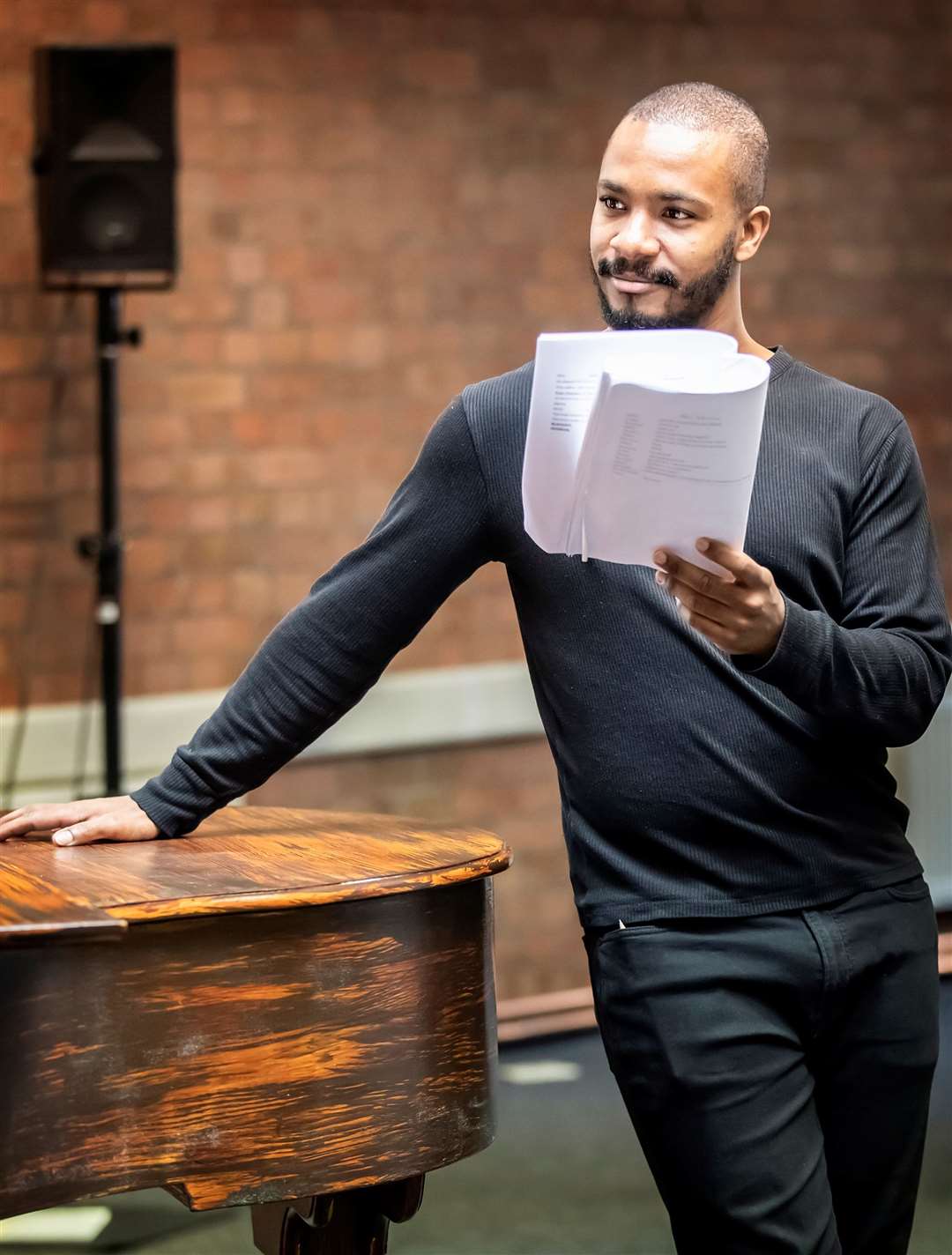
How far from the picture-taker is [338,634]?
2.03 m

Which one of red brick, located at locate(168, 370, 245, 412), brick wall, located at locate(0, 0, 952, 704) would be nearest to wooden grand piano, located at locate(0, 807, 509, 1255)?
brick wall, located at locate(0, 0, 952, 704)

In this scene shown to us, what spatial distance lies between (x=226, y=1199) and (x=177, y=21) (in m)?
3.04

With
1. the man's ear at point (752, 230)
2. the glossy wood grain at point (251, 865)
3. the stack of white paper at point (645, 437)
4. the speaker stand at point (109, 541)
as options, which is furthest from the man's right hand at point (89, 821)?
the speaker stand at point (109, 541)

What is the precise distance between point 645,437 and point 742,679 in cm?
41

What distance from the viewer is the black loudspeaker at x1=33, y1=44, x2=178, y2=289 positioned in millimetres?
3689

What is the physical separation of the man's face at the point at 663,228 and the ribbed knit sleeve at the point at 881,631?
271mm

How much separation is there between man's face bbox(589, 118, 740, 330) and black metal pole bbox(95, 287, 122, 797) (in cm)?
217

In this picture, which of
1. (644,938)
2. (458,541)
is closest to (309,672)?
(458,541)

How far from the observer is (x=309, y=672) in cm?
203

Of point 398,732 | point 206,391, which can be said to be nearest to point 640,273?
point 206,391

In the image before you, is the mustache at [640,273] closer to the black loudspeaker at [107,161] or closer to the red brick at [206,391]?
the black loudspeaker at [107,161]

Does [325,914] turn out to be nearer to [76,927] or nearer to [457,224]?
[76,927]

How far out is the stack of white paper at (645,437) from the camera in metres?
1.53

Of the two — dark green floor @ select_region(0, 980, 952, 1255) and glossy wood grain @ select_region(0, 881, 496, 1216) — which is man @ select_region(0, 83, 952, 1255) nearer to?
glossy wood grain @ select_region(0, 881, 496, 1216)
